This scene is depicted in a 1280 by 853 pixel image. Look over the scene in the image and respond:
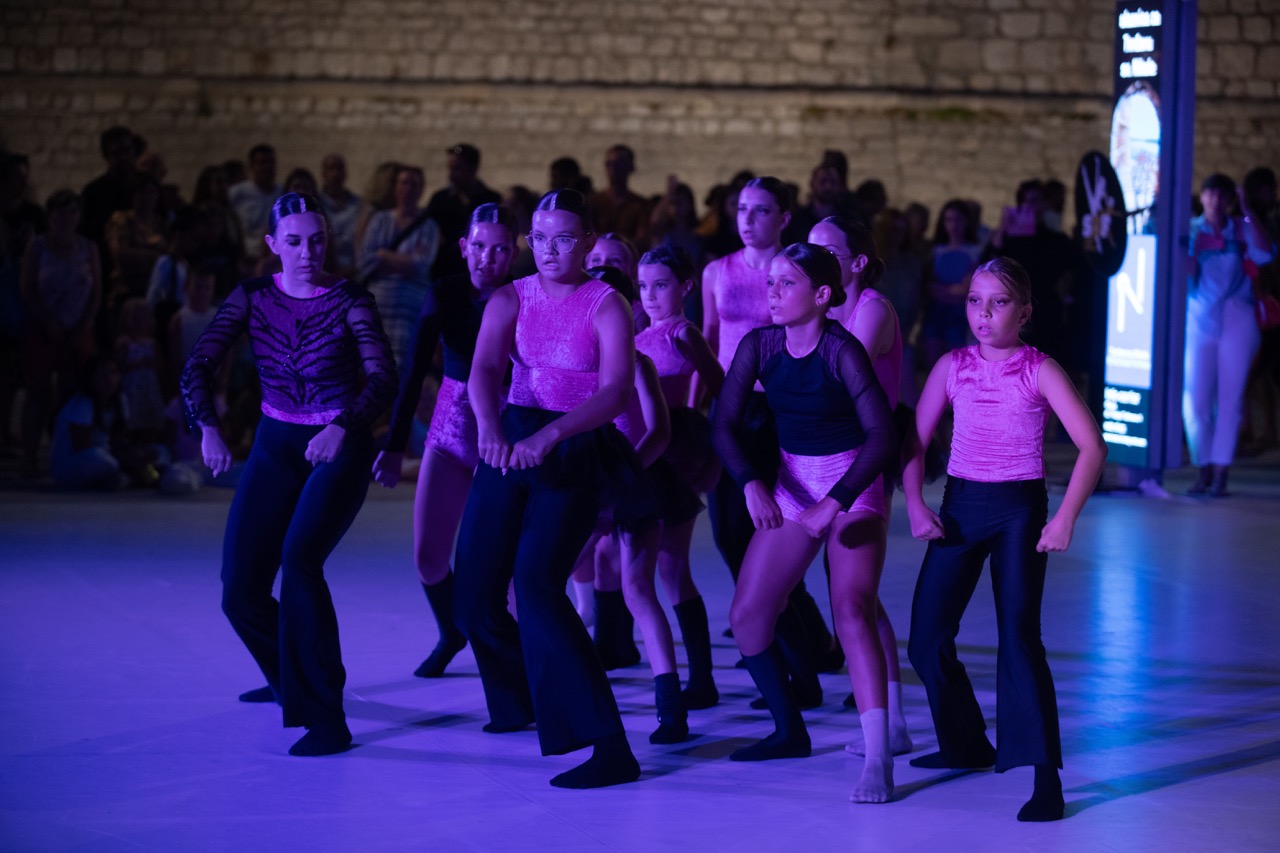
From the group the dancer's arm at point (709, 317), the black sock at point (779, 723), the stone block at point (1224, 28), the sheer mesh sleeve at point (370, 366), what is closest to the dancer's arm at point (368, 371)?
the sheer mesh sleeve at point (370, 366)

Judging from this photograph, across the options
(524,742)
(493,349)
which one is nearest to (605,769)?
(524,742)

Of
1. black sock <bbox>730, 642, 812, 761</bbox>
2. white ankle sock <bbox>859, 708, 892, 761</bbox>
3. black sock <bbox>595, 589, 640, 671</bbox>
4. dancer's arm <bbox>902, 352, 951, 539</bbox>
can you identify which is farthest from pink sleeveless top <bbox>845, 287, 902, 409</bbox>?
black sock <bbox>595, 589, 640, 671</bbox>

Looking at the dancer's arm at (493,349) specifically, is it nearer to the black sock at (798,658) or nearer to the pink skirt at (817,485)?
the pink skirt at (817,485)

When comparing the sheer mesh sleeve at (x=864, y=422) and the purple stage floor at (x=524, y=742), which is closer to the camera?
the purple stage floor at (x=524, y=742)

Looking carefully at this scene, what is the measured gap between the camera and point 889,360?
5340mm

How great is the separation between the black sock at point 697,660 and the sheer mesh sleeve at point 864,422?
Result: 119 cm

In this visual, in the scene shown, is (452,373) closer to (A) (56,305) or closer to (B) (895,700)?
(B) (895,700)

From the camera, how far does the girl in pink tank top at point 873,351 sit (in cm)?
485

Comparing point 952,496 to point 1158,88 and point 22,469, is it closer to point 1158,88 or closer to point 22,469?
point 1158,88

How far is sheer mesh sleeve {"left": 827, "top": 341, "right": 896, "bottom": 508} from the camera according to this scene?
15.4 feet

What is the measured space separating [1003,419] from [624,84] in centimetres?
1471

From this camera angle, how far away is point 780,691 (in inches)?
200

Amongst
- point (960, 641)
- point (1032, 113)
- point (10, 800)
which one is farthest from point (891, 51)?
point (10, 800)

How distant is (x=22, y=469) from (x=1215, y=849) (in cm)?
838
